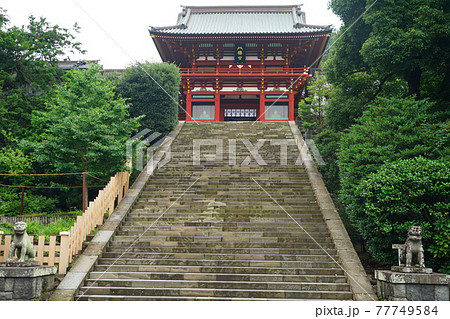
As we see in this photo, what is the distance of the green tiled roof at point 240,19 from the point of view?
24484 millimetres

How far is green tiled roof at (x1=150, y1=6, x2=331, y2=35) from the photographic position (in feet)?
80.3

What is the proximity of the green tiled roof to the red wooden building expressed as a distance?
127 cm

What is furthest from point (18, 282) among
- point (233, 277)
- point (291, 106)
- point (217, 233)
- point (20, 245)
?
point (291, 106)

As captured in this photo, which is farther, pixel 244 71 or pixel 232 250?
pixel 244 71

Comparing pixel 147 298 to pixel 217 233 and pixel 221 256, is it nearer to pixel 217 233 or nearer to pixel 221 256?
pixel 221 256

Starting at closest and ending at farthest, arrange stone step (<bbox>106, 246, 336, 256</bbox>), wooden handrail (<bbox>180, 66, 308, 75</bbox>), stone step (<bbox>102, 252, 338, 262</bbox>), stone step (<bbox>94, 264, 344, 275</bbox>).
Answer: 1. stone step (<bbox>94, 264, 344, 275</bbox>)
2. stone step (<bbox>102, 252, 338, 262</bbox>)
3. stone step (<bbox>106, 246, 336, 256</bbox>)
4. wooden handrail (<bbox>180, 66, 308, 75</bbox>)

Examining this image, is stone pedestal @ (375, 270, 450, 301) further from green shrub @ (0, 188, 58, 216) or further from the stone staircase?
green shrub @ (0, 188, 58, 216)

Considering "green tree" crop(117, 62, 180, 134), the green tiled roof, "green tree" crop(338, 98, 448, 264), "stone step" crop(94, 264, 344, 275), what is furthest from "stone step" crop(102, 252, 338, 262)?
the green tiled roof

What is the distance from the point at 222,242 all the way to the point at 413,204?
13.2 feet

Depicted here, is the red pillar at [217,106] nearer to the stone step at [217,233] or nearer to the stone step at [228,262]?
the stone step at [217,233]

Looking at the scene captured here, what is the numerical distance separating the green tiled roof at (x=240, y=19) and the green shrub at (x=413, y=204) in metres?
17.7

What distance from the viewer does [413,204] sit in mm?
6797

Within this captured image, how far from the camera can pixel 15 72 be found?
44.7 ft

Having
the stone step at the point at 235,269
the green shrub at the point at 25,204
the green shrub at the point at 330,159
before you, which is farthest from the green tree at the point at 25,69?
the green shrub at the point at 330,159
